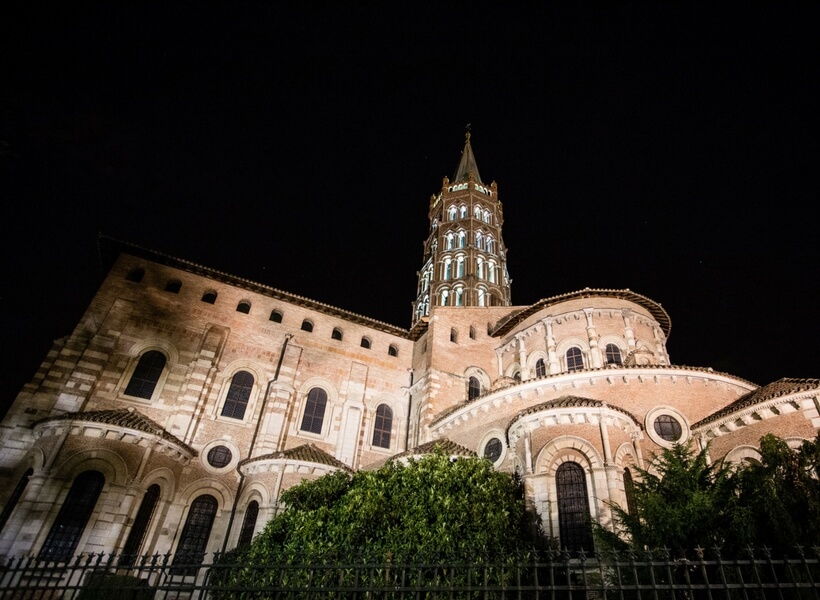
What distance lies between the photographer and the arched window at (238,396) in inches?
891

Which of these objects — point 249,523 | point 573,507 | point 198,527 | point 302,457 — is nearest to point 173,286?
point 302,457

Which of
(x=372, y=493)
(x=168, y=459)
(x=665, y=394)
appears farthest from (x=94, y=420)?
(x=665, y=394)

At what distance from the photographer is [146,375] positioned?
21.8 meters

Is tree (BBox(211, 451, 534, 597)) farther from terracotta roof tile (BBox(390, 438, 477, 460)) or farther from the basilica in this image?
terracotta roof tile (BBox(390, 438, 477, 460))

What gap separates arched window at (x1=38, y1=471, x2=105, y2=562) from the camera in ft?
51.8

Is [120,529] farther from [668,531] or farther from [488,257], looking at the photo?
[488,257]

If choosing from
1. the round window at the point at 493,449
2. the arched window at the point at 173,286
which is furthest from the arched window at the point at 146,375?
the round window at the point at 493,449

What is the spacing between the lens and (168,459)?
62.9 feet

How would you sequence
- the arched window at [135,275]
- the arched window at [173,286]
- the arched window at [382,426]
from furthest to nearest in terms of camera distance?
the arched window at [382,426] → the arched window at [173,286] → the arched window at [135,275]

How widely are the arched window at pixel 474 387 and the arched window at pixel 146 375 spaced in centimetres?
1584

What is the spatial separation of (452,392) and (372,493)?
1277 cm

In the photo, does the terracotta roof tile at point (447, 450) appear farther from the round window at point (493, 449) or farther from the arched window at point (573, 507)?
the arched window at point (573, 507)

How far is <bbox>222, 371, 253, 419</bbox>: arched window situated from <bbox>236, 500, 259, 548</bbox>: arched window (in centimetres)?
443

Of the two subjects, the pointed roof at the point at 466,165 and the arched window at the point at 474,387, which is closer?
the arched window at the point at 474,387
